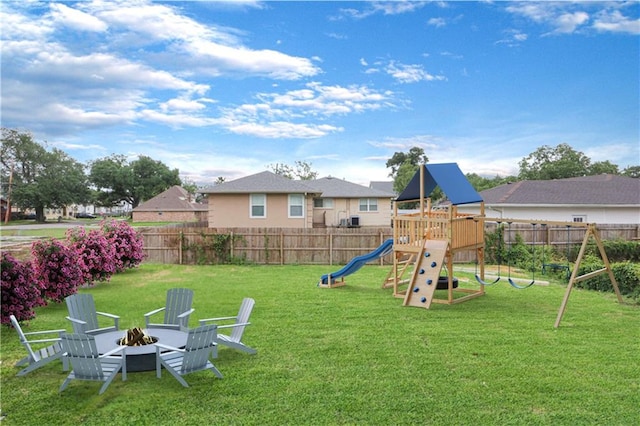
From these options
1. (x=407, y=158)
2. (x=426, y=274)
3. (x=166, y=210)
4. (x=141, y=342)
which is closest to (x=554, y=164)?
(x=407, y=158)

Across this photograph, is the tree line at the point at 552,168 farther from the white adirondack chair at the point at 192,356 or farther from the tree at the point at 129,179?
the white adirondack chair at the point at 192,356

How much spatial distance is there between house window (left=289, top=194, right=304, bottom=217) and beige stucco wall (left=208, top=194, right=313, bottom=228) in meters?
0.22

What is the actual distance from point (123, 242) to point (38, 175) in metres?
47.6

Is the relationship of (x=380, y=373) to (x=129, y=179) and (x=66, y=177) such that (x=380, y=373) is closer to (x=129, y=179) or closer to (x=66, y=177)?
(x=66, y=177)

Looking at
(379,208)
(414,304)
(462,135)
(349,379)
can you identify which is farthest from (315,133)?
(349,379)

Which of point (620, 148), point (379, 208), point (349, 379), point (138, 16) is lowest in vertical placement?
point (349, 379)

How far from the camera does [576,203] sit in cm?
2612

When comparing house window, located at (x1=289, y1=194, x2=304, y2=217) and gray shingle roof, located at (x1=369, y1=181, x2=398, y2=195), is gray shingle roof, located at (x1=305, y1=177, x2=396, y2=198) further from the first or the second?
gray shingle roof, located at (x1=369, y1=181, x2=398, y2=195)

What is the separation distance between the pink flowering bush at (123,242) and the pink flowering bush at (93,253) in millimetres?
1222

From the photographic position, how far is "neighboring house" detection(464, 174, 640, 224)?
85.9ft

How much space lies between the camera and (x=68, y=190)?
57.6m

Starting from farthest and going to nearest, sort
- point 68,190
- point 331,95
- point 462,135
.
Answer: point 68,190, point 462,135, point 331,95

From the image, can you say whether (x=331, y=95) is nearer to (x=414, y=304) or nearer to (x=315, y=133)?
(x=315, y=133)

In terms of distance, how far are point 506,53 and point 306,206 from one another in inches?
492
